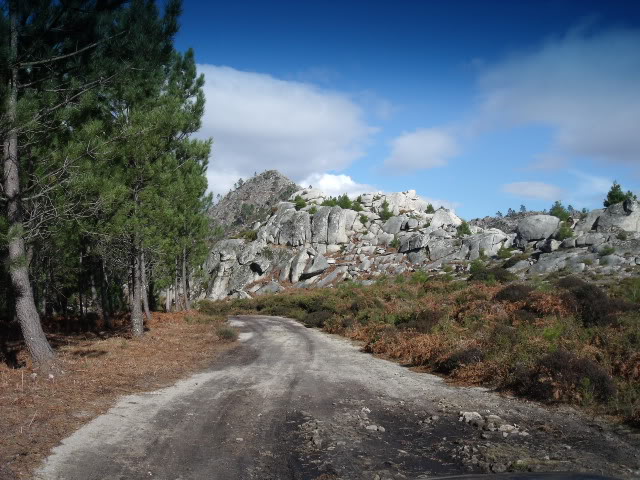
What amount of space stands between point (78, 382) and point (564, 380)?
10.1 meters

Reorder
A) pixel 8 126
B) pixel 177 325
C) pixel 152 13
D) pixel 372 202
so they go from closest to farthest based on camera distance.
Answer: pixel 8 126
pixel 152 13
pixel 177 325
pixel 372 202

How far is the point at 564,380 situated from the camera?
814 cm

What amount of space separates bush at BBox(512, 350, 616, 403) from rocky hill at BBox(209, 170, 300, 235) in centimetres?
11420

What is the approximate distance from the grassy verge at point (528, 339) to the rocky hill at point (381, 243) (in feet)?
61.4

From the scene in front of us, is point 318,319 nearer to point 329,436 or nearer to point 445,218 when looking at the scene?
point 329,436

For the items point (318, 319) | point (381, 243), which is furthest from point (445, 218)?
point (318, 319)

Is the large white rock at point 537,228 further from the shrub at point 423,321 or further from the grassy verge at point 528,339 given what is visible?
the shrub at point 423,321

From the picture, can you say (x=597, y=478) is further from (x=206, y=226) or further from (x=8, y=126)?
(x=206, y=226)

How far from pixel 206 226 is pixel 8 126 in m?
23.5

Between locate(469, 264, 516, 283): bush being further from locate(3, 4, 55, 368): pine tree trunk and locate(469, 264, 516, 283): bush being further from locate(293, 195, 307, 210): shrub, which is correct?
locate(293, 195, 307, 210): shrub

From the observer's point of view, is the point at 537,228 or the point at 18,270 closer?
the point at 18,270

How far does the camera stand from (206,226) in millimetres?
31359

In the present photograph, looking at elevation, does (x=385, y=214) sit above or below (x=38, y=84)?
above

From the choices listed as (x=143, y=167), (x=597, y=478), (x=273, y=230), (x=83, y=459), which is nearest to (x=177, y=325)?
(x=143, y=167)
